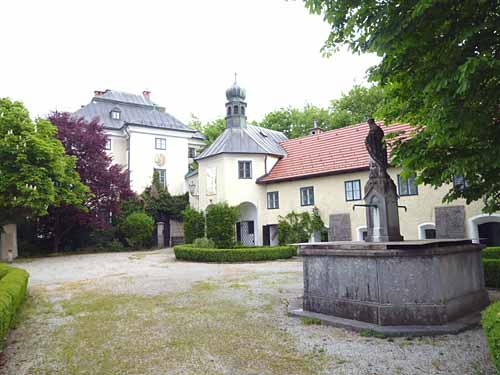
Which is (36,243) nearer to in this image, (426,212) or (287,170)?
(287,170)

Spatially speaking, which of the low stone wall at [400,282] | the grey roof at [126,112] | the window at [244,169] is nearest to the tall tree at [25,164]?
the window at [244,169]

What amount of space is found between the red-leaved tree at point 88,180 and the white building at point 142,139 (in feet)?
16.2

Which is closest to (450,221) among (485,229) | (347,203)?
(485,229)

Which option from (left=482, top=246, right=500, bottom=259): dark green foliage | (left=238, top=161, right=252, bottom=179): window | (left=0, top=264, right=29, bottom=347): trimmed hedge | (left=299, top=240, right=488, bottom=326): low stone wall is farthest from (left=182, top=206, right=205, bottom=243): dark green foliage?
(left=299, top=240, right=488, bottom=326): low stone wall

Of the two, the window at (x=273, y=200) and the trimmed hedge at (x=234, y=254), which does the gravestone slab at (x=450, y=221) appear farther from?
the window at (x=273, y=200)

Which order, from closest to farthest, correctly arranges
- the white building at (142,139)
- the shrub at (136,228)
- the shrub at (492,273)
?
the shrub at (492,273) → the shrub at (136,228) → the white building at (142,139)

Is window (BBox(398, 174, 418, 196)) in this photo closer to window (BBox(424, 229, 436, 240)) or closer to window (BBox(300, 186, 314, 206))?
window (BBox(424, 229, 436, 240))

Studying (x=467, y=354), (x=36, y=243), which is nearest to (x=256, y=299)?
(x=467, y=354)

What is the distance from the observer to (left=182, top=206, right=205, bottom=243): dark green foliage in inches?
928

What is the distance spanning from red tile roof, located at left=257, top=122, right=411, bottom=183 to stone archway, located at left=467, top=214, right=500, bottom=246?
222 inches

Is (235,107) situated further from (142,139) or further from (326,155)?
(142,139)

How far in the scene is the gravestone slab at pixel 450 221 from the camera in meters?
17.3

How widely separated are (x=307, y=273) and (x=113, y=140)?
29.0 meters

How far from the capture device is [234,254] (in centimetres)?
1894
